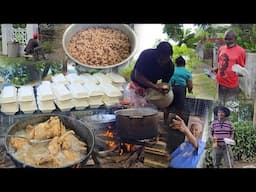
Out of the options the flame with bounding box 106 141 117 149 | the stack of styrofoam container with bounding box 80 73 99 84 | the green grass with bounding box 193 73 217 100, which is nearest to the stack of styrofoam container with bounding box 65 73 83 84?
the stack of styrofoam container with bounding box 80 73 99 84

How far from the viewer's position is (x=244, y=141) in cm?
336

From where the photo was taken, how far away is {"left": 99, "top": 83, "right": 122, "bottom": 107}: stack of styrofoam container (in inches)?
130

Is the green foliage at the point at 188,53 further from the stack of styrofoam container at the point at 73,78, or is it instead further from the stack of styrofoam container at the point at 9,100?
the stack of styrofoam container at the point at 9,100

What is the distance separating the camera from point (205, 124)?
333 centimetres

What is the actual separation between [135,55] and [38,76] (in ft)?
1.80

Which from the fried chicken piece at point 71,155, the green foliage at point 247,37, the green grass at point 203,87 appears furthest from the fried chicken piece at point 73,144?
the green foliage at point 247,37

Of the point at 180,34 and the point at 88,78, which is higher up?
the point at 180,34

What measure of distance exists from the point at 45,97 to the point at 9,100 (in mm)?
197

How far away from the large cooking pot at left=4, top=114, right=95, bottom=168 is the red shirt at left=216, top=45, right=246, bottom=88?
790 mm

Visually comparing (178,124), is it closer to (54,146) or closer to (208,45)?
(208,45)

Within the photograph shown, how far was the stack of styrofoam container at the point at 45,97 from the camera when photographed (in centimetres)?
328

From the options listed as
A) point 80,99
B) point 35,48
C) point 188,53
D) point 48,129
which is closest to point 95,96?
point 80,99
